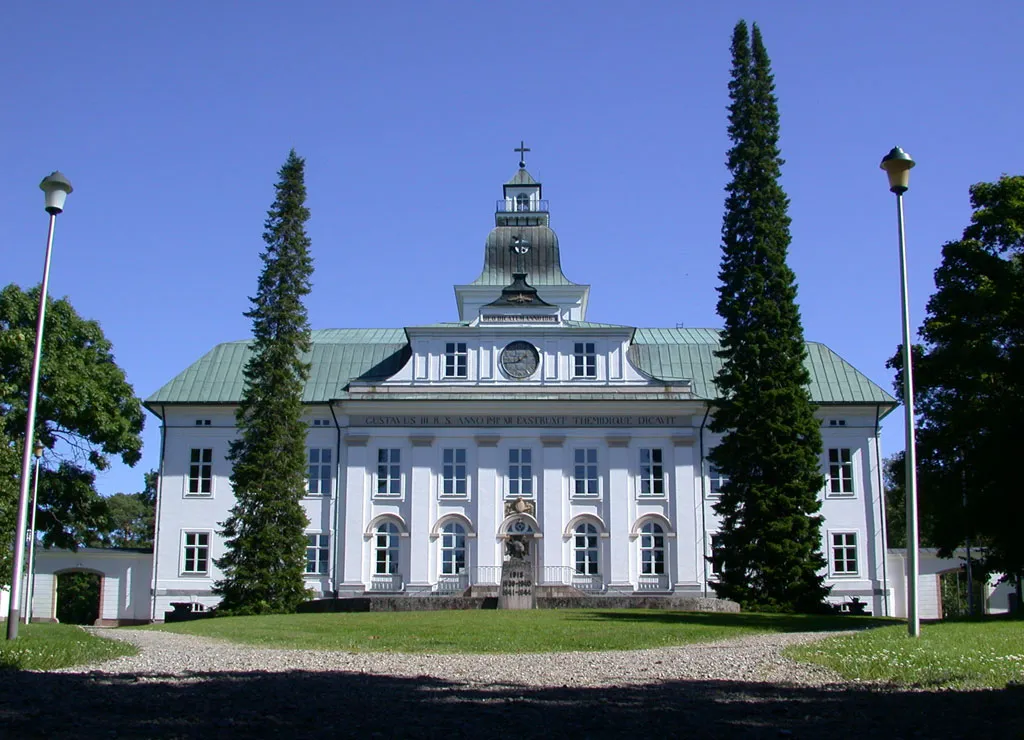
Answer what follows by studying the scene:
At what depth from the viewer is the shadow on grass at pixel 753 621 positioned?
2369 cm

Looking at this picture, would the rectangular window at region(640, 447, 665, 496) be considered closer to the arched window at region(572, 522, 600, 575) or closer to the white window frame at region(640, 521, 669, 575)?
the white window frame at region(640, 521, 669, 575)

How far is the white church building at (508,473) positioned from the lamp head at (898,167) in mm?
24990

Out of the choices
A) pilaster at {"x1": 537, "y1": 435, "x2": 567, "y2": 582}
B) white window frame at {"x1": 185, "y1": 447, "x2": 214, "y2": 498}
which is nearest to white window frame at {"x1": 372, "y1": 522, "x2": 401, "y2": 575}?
pilaster at {"x1": 537, "y1": 435, "x2": 567, "y2": 582}

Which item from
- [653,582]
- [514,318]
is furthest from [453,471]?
[653,582]

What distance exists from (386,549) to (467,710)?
35001 mm

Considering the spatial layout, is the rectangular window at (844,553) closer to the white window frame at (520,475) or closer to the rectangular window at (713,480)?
the rectangular window at (713,480)

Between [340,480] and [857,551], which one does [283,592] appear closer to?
[340,480]

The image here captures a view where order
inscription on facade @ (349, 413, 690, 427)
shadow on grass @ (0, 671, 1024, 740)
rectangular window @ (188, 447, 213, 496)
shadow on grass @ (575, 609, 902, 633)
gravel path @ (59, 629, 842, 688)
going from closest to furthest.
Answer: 1. shadow on grass @ (0, 671, 1024, 740)
2. gravel path @ (59, 629, 842, 688)
3. shadow on grass @ (575, 609, 902, 633)
4. inscription on facade @ (349, 413, 690, 427)
5. rectangular window @ (188, 447, 213, 496)

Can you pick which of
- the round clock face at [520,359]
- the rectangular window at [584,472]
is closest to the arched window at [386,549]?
the rectangular window at [584,472]

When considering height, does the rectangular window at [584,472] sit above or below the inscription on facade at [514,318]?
below

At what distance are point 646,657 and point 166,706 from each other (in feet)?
26.0

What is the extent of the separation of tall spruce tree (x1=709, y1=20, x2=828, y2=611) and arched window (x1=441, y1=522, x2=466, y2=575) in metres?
12.3

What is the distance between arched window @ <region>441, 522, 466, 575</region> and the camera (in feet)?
145

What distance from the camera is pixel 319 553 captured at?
45.2 m
